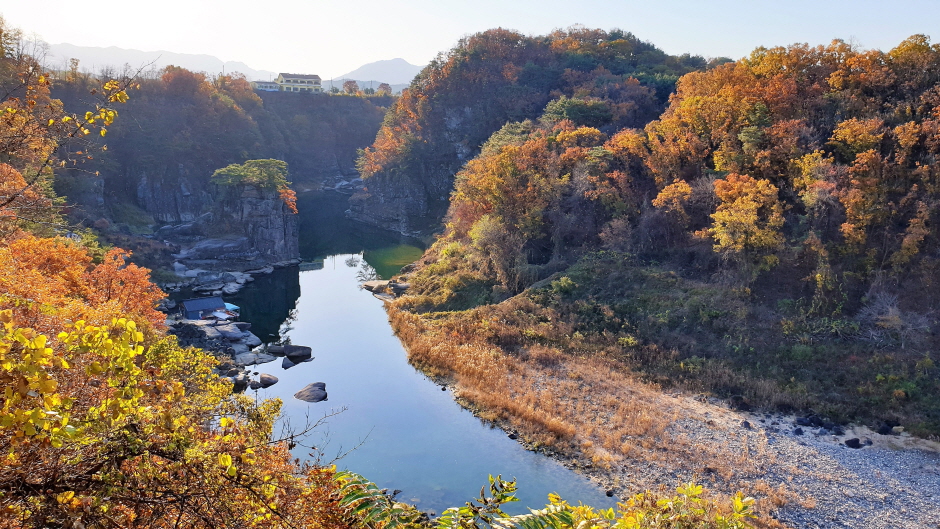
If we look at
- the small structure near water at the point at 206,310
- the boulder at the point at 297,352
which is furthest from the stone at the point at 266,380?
the small structure near water at the point at 206,310

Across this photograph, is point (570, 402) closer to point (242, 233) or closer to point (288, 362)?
point (288, 362)

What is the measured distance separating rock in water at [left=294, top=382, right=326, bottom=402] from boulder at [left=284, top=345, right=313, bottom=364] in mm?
3989

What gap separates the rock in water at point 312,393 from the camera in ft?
73.5

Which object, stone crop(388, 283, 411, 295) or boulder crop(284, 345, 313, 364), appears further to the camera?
stone crop(388, 283, 411, 295)

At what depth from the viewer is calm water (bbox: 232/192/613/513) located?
16.9 m

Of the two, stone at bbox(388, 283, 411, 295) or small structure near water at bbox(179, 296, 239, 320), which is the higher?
stone at bbox(388, 283, 411, 295)

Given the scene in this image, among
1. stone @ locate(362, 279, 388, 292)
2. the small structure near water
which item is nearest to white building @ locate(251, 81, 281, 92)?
stone @ locate(362, 279, 388, 292)

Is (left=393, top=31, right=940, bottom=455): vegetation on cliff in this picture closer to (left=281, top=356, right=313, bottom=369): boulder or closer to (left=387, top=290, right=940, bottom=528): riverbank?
(left=387, top=290, right=940, bottom=528): riverbank

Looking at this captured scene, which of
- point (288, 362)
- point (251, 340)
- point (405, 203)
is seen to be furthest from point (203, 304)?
point (405, 203)

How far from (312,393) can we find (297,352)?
5.09 metres

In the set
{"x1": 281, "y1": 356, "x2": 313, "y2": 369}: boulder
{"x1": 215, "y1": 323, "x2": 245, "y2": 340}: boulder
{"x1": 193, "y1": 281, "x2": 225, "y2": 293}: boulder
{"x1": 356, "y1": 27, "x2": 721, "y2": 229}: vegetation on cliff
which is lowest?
{"x1": 281, "y1": 356, "x2": 313, "y2": 369}: boulder

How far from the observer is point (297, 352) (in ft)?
89.0

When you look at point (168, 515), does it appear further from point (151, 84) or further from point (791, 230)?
point (151, 84)

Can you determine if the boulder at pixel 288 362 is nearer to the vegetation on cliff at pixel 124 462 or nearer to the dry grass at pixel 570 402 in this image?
the dry grass at pixel 570 402
